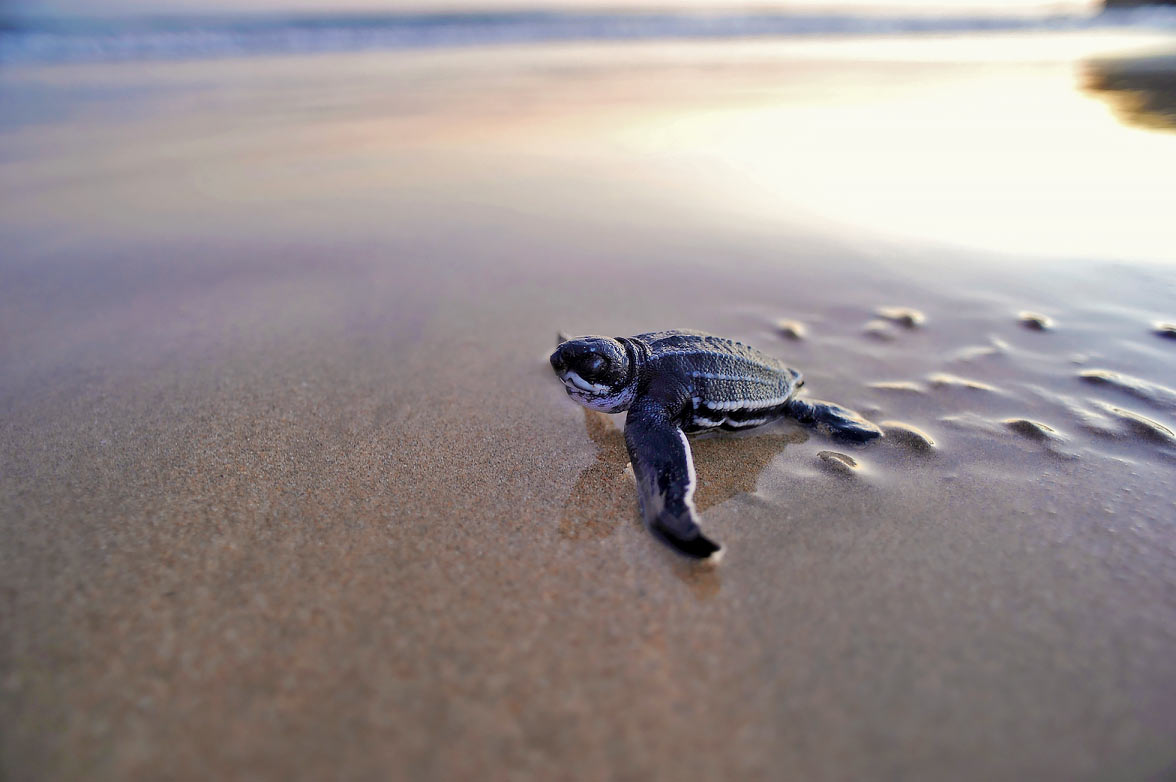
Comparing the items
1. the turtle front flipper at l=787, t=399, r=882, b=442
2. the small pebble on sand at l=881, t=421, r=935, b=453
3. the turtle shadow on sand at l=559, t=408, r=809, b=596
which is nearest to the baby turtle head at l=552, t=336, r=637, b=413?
the turtle shadow on sand at l=559, t=408, r=809, b=596

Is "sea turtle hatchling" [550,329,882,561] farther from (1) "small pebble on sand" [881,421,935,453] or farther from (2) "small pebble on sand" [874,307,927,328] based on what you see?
(2) "small pebble on sand" [874,307,927,328]

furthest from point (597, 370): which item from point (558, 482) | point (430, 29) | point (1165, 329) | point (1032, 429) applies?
point (430, 29)

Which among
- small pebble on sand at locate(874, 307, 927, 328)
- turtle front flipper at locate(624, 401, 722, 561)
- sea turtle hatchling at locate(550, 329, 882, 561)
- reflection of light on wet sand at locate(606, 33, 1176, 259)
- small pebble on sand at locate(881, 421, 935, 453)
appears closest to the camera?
turtle front flipper at locate(624, 401, 722, 561)

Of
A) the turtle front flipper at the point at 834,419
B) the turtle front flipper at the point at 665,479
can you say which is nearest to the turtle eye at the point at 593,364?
the turtle front flipper at the point at 665,479

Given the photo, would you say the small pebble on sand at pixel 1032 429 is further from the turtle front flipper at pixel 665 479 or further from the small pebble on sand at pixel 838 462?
the turtle front flipper at pixel 665 479

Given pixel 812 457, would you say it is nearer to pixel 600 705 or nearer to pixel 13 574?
pixel 600 705

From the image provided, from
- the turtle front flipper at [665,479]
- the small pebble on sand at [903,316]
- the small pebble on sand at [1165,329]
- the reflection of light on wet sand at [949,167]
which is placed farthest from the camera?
the reflection of light on wet sand at [949,167]
